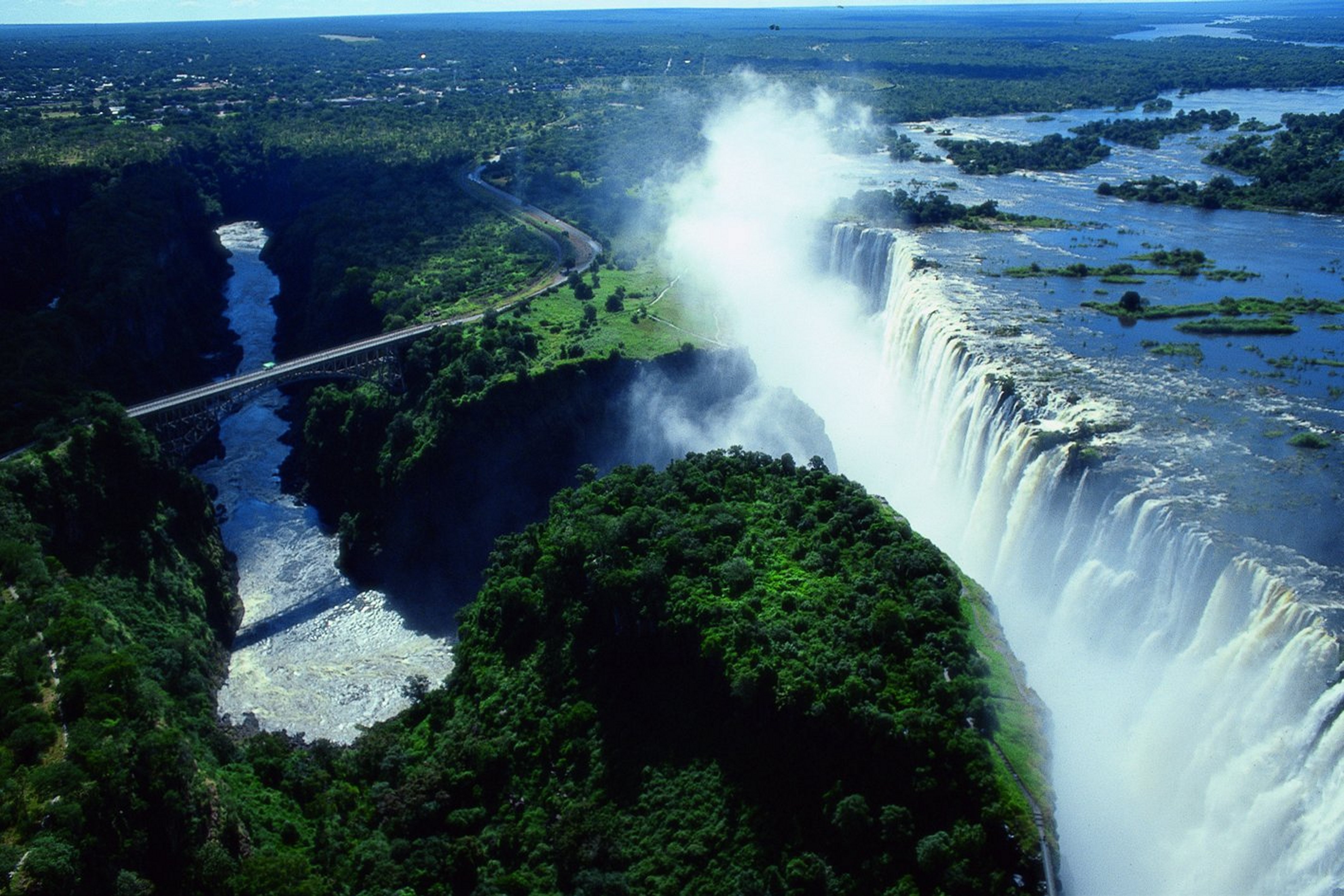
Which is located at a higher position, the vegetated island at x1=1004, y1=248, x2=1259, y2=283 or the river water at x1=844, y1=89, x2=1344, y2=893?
the vegetated island at x1=1004, y1=248, x2=1259, y2=283

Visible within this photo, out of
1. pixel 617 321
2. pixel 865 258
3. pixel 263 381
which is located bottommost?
pixel 263 381

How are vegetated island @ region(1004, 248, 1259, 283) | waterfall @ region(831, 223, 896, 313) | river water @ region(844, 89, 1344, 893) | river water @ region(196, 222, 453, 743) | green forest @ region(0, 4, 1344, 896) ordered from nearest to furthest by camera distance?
green forest @ region(0, 4, 1344, 896)
river water @ region(844, 89, 1344, 893)
river water @ region(196, 222, 453, 743)
vegetated island @ region(1004, 248, 1259, 283)
waterfall @ region(831, 223, 896, 313)

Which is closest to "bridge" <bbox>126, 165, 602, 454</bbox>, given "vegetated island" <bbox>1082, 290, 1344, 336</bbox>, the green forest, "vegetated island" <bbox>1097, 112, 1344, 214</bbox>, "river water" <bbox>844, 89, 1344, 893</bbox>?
the green forest

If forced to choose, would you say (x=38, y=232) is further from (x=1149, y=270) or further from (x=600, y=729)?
(x=1149, y=270)

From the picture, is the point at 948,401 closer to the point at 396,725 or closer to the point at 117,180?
the point at 396,725

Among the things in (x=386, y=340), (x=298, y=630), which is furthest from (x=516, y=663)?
(x=386, y=340)

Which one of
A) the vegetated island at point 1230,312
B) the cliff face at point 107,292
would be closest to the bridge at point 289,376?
the cliff face at point 107,292

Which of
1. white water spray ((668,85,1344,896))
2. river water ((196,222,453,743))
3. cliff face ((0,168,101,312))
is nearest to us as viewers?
white water spray ((668,85,1344,896))

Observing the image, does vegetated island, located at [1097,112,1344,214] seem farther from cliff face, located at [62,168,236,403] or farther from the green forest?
cliff face, located at [62,168,236,403]
